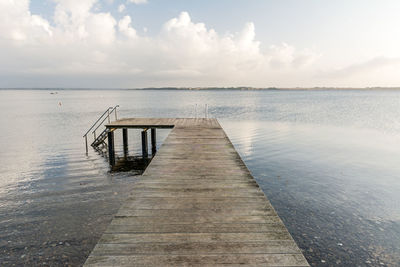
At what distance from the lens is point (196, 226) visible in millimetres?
4156

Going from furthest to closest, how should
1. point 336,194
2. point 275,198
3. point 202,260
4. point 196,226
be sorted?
point 336,194 < point 275,198 < point 196,226 < point 202,260

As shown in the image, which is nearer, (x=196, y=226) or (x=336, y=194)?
(x=196, y=226)

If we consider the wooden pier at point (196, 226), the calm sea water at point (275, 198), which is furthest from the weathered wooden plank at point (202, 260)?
the calm sea water at point (275, 198)

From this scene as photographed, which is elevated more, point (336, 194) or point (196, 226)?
point (196, 226)

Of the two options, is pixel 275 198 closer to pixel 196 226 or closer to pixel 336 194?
pixel 336 194

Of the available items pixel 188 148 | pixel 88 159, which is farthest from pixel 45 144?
pixel 188 148

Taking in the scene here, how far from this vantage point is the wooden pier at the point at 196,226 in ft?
11.0

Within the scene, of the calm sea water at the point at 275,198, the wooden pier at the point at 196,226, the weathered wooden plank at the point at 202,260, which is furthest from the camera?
the calm sea water at the point at 275,198

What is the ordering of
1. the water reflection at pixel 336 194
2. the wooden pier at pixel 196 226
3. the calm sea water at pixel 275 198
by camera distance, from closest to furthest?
the wooden pier at pixel 196 226 < the calm sea water at pixel 275 198 < the water reflection at pixel 336 194

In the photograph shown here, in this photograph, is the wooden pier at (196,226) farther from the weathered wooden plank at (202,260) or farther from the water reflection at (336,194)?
the water reflection at (336,194)

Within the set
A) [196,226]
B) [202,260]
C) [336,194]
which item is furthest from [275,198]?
[202,260]

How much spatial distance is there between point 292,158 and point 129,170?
11292mm

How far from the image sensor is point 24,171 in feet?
47.6

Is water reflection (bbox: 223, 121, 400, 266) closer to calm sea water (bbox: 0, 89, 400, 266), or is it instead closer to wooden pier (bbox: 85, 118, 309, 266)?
calm sea water (bbox: 0, 89, 400, 266)
